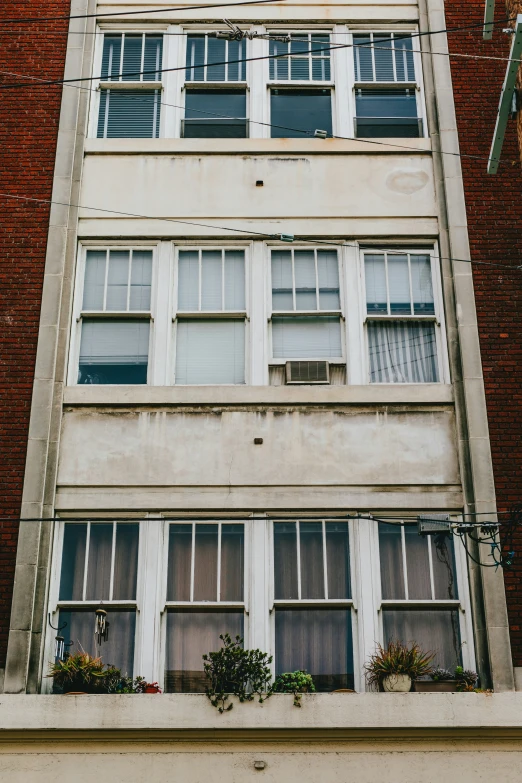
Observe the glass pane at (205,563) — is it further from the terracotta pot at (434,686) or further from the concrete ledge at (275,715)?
the terracotta pot at (434,686)

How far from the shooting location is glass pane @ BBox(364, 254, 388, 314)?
13156 millimetres

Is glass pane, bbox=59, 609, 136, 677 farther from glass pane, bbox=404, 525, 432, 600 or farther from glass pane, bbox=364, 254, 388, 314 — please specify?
glass pane, bbox=364, 254, 388, 314

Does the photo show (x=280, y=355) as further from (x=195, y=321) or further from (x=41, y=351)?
(x=41, y=351)

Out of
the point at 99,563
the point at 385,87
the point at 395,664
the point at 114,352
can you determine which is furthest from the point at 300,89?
the point at 395,664

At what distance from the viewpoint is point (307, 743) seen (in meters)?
10.3

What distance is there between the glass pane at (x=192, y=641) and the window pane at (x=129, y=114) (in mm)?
7089

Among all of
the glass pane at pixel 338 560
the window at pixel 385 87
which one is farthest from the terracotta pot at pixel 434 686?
the window at pixel 385 87

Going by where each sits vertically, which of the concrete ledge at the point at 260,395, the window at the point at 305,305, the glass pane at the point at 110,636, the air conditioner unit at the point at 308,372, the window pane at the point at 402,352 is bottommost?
the glass pane at the point at 110,636

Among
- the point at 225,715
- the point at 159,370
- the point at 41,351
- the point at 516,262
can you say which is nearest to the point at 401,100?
the point at 516,262

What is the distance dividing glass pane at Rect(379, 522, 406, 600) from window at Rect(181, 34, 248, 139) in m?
6.30

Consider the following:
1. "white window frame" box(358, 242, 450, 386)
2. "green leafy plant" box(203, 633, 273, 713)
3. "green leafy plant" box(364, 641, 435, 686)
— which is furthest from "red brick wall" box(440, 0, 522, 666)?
"green leafy plant" box(203, 633, 273, 713)

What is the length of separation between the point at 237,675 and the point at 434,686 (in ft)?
7.24

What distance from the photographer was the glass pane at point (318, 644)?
11086mm

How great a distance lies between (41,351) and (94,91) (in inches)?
177
